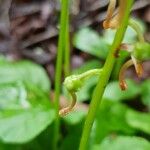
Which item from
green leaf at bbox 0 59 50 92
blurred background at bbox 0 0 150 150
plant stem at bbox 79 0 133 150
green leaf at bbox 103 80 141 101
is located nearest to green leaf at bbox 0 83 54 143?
blurred background at bbox 0 0 150 150

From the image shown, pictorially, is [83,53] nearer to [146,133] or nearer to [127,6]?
[146,133]

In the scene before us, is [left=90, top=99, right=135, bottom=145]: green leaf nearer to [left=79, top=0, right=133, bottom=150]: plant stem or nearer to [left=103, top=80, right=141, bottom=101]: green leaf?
[left=103, top=80, right=141, bottom=101]: green leaf

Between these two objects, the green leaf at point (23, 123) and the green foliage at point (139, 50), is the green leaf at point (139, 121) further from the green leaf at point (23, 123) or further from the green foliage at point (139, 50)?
the green foliage at point (139, 50)

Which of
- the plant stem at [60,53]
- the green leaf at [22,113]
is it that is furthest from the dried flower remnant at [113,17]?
the green leaf at [22,113]

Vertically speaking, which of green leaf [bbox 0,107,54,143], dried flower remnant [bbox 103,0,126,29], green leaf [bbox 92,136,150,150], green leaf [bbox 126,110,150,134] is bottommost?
green leaf [bbox 126,110,150,134]

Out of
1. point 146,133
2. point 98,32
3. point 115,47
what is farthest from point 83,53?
point 115,47

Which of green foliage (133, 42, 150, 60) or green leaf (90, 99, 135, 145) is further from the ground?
green foliage (133, 42, 150, 60)

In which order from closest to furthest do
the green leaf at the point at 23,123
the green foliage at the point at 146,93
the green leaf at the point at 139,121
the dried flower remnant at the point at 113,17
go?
the dried flower remnant at the point at 113,17
the green leaf at the point at 23,123
the green leaf at the point at 139,121
the green foliage at the point at 146,93
